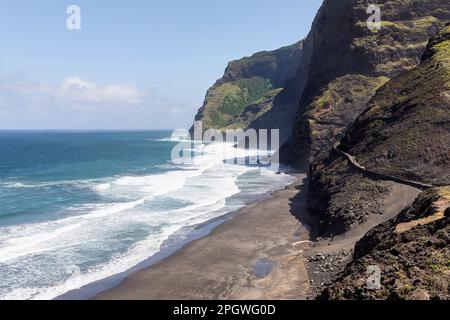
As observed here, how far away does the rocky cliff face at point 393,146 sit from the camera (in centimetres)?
3256

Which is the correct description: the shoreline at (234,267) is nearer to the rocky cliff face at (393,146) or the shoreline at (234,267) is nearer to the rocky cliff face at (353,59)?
the rocky cliff face at (393,146)

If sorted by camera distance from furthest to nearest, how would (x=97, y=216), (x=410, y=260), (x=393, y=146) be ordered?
(x=97, y=216)
(x=393, y=146)
(x=410, y=260)

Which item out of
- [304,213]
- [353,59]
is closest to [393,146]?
[304,213]

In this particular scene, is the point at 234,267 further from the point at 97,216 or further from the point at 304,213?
the point at 97,216

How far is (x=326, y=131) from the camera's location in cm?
6850

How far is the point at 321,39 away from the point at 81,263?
7866 centimetres

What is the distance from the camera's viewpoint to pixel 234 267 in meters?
26.5

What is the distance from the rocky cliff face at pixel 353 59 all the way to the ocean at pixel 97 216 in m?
10.1

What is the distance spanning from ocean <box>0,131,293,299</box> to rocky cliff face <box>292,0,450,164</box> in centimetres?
1009

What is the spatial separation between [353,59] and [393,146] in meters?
46.0
